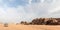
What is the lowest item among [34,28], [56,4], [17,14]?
[34,28]

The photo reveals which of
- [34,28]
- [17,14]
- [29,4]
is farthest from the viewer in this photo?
[29,4]

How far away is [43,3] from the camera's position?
3.46 meters

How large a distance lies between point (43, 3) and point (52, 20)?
647 mm

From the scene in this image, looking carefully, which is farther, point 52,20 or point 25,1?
point 25,1

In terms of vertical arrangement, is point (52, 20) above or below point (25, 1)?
below

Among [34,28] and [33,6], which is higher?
[33,6]

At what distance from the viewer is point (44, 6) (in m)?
3.62

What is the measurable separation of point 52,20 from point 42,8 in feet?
2.43

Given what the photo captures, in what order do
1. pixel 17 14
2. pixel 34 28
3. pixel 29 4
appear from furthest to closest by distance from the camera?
pixel 29 4
pixel 17 14
pixel 34 28

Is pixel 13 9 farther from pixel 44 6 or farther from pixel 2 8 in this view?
pixel 44 6

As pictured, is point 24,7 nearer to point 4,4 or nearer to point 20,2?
point 20,2

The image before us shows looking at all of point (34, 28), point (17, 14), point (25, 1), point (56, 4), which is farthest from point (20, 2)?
point (34, 28)

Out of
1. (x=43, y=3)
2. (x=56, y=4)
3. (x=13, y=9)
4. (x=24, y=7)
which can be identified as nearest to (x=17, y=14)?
(x=13, y=9)

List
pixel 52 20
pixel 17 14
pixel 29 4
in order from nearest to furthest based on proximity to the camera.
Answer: pixel 52 20 → pixel 17 14 → pixel 29 4
